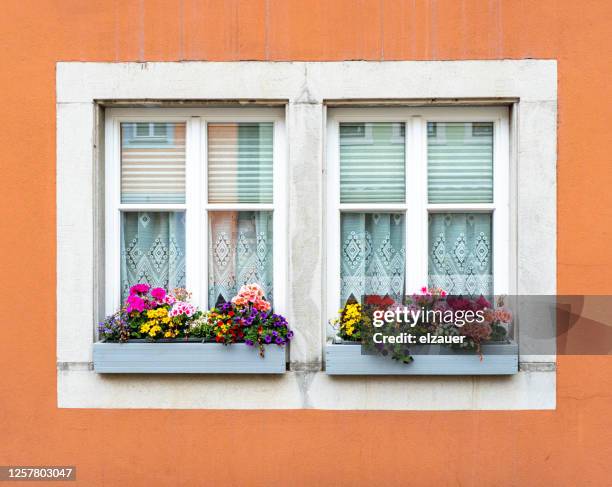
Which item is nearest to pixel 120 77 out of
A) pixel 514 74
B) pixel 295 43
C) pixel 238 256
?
pixel 295 43

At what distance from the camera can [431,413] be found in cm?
419

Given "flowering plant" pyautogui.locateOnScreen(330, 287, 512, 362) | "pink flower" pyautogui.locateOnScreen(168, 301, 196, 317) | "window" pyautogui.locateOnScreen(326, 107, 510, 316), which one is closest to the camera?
"flowering plant" pyautogui.locateOnScreen(330, 287, 512, 362)

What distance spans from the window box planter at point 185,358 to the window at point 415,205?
0.69 metres

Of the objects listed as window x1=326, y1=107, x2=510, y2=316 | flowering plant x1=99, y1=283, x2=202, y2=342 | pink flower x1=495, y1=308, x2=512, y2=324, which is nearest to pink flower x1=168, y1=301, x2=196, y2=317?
flowering plant x1=99, y1=283, x2=202, y2=342

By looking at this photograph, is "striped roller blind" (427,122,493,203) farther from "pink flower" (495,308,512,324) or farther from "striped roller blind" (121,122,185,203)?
"striped roller blind" (121,122,185,203)

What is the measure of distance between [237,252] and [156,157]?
38.8 inches

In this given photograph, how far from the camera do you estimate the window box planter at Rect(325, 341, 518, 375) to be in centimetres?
411

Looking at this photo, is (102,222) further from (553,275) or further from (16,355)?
(553,275)

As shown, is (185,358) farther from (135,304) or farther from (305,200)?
(305,200)

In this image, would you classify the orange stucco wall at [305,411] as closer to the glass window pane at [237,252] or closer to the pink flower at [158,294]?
the pink flower at [158,294]

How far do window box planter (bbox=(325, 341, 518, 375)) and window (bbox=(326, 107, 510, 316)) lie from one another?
0.44 meters

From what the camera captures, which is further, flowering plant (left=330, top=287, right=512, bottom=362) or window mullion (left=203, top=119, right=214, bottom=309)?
window mullion (left=203, top=119, right=214, bottom=309)

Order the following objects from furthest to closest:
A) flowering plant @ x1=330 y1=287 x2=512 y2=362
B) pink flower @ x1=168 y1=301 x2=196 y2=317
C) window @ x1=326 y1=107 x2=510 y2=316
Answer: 1. window @ x1=326 y1=107 x2=510 y2=316
2. pink flower @ x1=168 y1=301 x2=196 y2=317
3. flowering plant @ x1=330 y1=287 x2=512 y2=362
